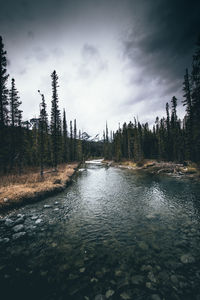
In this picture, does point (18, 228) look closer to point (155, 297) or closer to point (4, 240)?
point (4, 240)

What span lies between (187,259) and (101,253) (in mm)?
3886

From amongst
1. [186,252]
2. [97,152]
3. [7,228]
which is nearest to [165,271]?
[186,252]

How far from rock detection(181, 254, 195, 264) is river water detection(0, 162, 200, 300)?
41mm

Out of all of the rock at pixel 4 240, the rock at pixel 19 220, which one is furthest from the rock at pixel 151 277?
the rock at pixel 19 220

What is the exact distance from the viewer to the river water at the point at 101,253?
4.08m

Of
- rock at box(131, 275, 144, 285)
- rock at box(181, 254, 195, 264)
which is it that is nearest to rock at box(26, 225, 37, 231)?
rock at box(131, 275, 144, 285)

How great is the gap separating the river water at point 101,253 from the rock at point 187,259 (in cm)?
4

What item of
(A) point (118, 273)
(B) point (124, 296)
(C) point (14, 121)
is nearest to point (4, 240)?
(A) point (118, 273)

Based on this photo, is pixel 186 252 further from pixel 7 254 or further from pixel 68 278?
pixel 7 254

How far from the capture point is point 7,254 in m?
5.73

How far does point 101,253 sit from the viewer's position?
19.0 ft

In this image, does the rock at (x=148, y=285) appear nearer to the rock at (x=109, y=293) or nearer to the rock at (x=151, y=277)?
the rock at (x=151, y=277)

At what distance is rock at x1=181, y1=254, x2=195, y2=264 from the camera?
507 cm

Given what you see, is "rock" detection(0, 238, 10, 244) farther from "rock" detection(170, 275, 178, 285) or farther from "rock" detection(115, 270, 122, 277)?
"rock" detection(170, 275, 178, 285)
